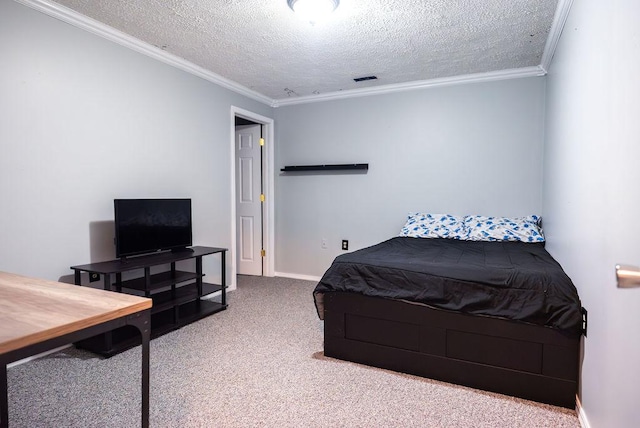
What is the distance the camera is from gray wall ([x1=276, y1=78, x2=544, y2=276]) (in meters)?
3.79

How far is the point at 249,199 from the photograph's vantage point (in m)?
5.10

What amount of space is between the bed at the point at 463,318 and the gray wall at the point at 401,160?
4.45ft

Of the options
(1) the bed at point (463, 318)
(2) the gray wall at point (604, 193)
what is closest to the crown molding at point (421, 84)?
(2) the gray wall at point (604, 193)

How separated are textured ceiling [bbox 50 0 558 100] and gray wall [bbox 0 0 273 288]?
0.30 metres

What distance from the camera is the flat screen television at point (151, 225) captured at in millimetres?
2803

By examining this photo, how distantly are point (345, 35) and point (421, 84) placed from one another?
1.50 m

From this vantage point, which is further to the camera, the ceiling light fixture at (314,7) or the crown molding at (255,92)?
the crown molding at (255,92)

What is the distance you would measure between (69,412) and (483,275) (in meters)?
2.33

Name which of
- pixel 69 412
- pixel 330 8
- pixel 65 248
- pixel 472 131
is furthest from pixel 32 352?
pixel 472 131

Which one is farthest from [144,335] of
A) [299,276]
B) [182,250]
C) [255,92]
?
[255,92]

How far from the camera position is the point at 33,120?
8.07 feet

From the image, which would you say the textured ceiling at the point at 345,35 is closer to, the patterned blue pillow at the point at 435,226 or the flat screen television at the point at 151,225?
the flat screen television at the point at 151,225

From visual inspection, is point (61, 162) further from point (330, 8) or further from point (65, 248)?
point (330, 8)

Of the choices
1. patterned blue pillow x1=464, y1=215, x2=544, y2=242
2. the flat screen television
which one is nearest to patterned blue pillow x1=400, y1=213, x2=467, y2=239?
patterned blue pillow x1=464, y1=215, x2=544, y2=242
